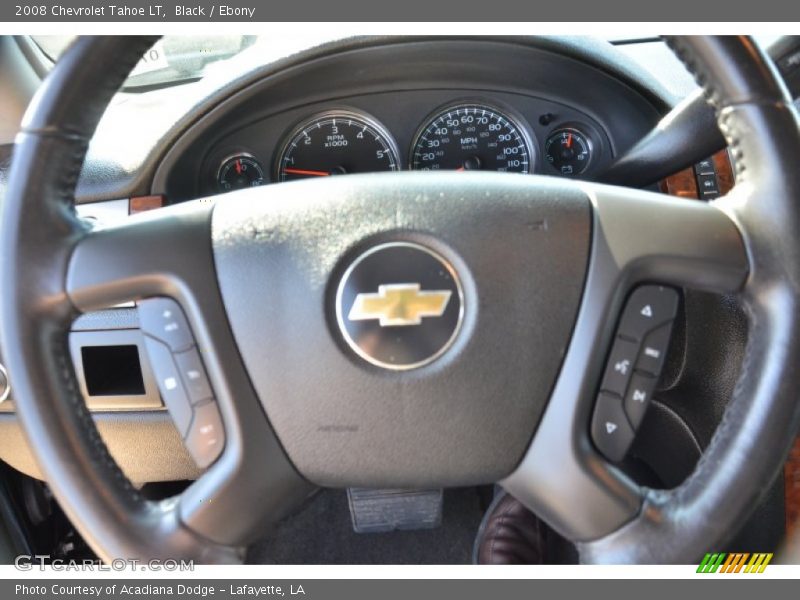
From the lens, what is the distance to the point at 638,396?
2.69ft

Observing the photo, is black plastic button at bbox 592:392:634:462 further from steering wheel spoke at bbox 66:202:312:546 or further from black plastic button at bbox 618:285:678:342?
steering wheel spoke at bbox 66:202:312:546

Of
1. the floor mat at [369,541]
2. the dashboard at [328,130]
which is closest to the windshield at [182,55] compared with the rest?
the dashboard at [328,130]

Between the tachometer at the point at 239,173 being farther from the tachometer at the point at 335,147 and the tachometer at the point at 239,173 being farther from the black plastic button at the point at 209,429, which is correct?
the black plastic button at the point at 209,429

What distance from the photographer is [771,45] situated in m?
1.02

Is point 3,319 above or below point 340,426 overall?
above

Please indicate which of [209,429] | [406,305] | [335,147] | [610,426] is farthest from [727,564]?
[335,147]

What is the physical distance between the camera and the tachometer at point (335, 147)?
149cm

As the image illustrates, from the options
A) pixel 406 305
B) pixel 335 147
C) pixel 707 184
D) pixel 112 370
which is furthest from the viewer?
pixel 335 147

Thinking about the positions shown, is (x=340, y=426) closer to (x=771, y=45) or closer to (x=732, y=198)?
(x=732, y=198)

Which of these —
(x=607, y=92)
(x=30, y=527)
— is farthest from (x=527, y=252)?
(x=30, y=527)

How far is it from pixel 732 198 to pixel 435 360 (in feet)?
1.26

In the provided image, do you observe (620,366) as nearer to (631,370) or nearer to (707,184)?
(631,370)

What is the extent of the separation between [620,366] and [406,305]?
253 mm

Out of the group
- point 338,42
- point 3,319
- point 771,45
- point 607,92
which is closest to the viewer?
point 3,319
